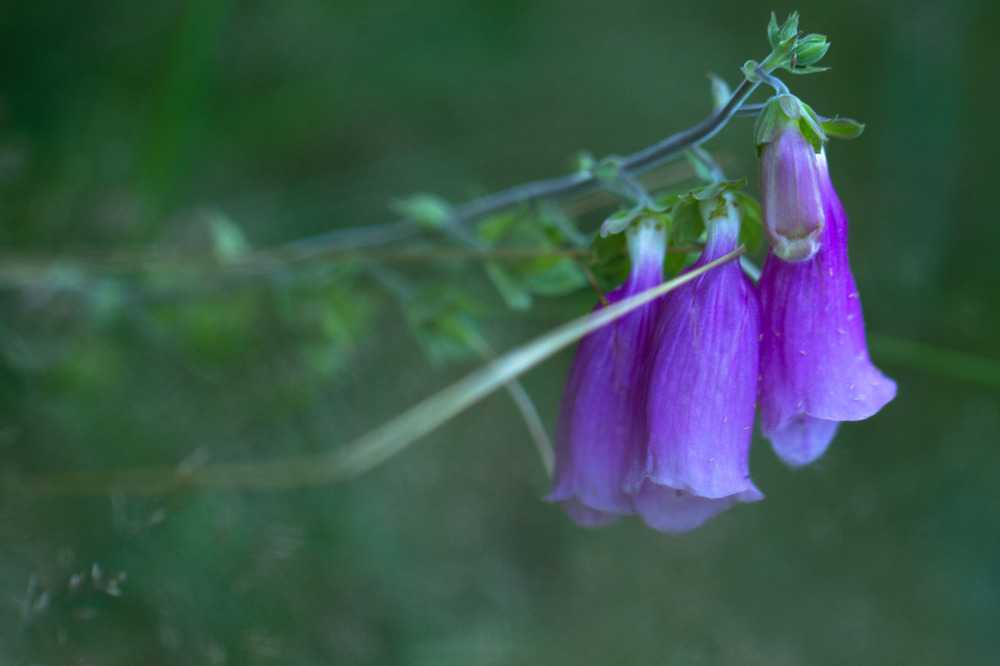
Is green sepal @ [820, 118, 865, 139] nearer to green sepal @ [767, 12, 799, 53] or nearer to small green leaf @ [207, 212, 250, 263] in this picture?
green sepal @ [767, 12, 799, 53]

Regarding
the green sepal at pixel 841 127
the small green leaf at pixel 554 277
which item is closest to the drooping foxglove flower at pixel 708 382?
the green sepal at pixel 841 127

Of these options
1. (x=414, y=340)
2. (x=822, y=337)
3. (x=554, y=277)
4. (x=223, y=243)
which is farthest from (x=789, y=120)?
(x=414, y=340)

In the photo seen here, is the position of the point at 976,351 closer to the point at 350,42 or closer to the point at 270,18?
the point at 350,42

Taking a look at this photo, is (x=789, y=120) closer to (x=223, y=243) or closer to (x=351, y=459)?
(x=351, y=459)

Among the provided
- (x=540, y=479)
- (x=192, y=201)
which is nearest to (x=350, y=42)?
(x=192, y=201)

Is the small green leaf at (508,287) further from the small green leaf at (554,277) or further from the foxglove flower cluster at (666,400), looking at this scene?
the foxglove flower cluster at (666,400)

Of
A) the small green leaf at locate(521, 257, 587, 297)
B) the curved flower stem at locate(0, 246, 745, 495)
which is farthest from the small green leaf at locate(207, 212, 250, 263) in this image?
the small green leaf at locate(521, 257, 587, 297)
